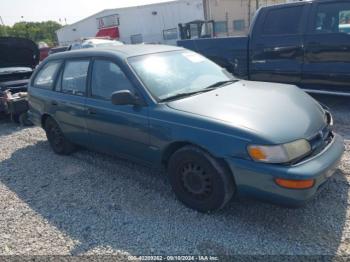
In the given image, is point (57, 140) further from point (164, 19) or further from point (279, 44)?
point (164, 19)

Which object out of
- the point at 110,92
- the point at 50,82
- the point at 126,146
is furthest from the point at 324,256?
the point at 50,82

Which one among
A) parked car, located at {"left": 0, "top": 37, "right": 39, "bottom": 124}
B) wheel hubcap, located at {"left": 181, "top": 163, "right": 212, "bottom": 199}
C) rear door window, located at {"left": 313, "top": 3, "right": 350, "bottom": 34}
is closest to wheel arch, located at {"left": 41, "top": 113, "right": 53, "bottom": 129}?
parked car, located at {"left": 0, "top": 37, "right": 39, "bottom": 124}

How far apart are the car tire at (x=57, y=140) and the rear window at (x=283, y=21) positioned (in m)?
4.10

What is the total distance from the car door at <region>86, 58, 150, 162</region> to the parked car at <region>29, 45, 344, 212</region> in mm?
12

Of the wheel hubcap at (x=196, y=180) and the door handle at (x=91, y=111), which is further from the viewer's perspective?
the door handle at (x=91, y=111)

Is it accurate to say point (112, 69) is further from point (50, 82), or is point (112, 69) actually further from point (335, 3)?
point (335, 3)

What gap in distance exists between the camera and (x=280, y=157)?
2555 mm

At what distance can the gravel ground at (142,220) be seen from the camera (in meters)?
2.69

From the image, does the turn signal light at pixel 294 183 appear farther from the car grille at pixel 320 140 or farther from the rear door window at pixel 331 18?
the rear door window at pixel 331 18

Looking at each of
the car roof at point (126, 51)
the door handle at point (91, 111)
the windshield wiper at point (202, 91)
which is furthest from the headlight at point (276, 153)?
the door handle at point (91, 111)

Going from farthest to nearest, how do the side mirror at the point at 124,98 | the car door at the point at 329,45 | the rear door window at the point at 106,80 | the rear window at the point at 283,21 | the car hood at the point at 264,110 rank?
1. the rear window at the point at 283,21
2. the car door at the point at 329,45
3. the rear door window at the point at 106,80
4. the side mirror at the point at 124,98
5. the car hood at the point at 264,110

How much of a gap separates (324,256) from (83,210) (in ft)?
7.60

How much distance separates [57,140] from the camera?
4.92 metres

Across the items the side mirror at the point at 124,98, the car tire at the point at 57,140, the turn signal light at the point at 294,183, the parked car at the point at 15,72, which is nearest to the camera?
the turn signal light at the point at 294,183
